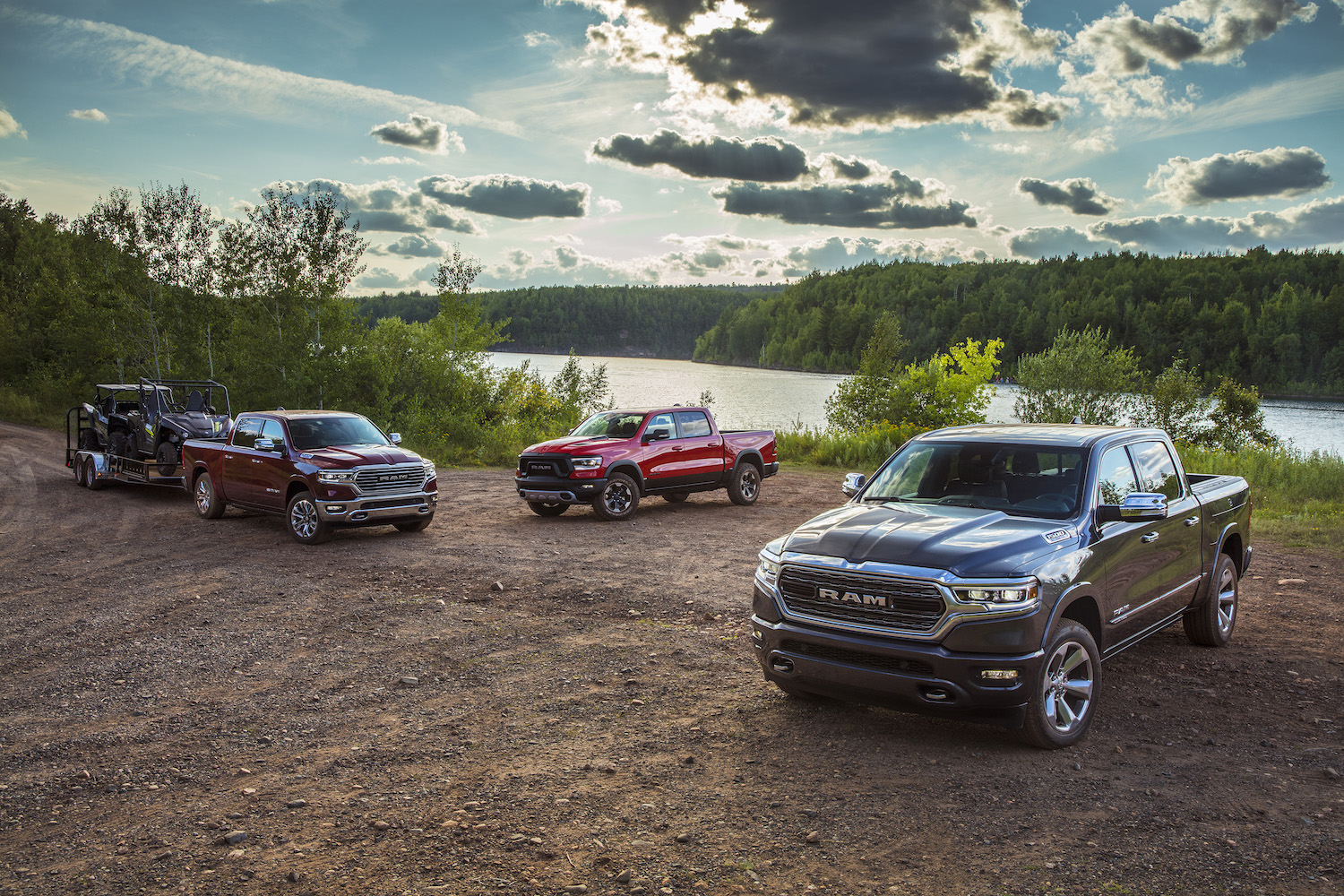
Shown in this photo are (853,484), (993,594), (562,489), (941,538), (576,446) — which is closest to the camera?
(993,594)

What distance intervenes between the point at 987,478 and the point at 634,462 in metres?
8.88

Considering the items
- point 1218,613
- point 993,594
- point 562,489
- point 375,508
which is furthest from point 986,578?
point 562,489

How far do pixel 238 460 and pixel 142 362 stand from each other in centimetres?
2236

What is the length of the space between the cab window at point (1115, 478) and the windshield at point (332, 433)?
35.1 feet

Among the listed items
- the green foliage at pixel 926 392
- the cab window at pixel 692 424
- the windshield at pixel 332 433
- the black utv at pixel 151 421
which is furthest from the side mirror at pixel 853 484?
the green foliage at pixel 926 392

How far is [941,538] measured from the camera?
4926 millimetres

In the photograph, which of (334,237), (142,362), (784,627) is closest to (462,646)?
(784,627)

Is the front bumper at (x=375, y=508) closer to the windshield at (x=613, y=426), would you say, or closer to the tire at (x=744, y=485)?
the windshield at (x=613, y=426)

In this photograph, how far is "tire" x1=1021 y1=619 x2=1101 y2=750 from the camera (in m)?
4.74

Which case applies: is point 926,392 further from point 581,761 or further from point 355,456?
point 581,761

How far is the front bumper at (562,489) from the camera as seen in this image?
13.8m

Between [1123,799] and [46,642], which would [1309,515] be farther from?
[46,642]

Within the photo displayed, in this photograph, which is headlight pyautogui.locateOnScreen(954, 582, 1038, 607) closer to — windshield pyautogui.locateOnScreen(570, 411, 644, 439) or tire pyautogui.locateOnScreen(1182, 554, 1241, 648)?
tire pyautogui.locateOnScreen(1182, 554, 1241, 648)

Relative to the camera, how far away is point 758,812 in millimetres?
4211
